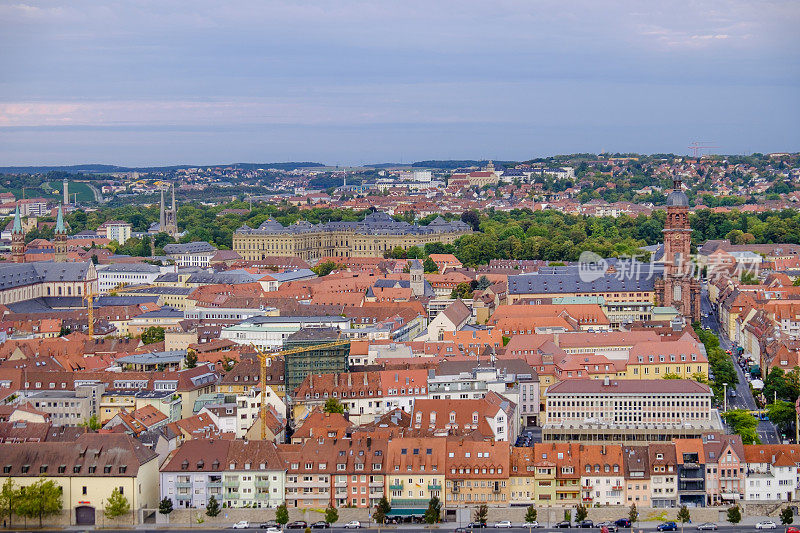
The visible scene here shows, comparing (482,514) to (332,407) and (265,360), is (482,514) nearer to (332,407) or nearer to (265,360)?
(332,407)

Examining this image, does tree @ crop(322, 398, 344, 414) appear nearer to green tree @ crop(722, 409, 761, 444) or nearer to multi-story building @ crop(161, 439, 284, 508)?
multi-story building @ crop(161, 439, 284, 508)

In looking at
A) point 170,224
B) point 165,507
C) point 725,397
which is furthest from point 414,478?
point 170,224

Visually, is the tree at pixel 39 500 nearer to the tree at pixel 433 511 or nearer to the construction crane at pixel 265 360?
the construction crane at pixel 265 360

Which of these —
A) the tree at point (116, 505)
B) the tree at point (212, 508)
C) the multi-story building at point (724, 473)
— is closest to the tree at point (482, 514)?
the multi-story building at point (724, 473)

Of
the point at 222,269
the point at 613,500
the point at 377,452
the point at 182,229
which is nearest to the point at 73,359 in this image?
the point at 377,452

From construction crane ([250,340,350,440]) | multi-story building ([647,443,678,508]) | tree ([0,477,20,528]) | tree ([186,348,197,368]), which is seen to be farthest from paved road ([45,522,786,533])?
tree ([186,348,197,368])

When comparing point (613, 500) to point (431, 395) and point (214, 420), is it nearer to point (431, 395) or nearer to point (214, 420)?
point (431, 395)

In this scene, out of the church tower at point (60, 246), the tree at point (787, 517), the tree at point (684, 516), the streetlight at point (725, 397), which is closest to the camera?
the tree at point (787, 517)
